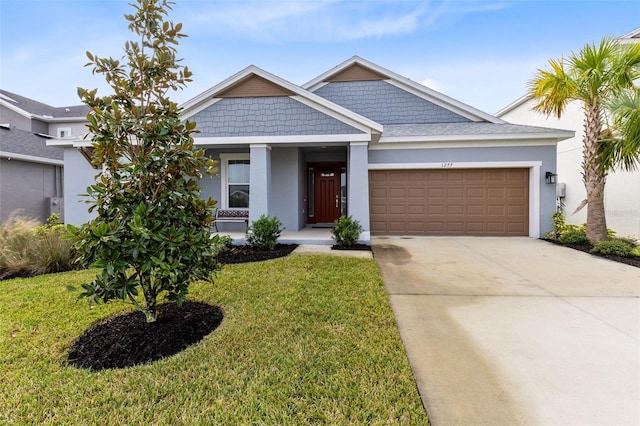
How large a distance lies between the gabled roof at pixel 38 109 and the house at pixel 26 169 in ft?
0.17

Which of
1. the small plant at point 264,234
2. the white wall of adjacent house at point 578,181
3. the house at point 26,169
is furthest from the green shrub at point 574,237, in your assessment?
the house at point 26,169

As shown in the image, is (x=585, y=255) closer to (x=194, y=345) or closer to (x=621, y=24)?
(x=194, y=345)

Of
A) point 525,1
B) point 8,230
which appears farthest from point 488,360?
point 525,1

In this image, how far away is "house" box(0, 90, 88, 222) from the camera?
12.6 meters

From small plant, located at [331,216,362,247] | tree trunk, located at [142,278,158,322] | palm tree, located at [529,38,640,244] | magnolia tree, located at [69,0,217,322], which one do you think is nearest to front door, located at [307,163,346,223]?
small plant, located at [331,216,362,247]

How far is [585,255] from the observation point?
795 cm

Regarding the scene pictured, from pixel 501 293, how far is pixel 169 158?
5283 millimetres

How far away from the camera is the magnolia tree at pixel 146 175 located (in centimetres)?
303

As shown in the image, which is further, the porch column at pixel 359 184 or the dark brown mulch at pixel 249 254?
the porch column at pixel 359 184

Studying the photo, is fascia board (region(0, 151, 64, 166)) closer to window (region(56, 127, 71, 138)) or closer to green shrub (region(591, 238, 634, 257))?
window (region(56, 127, 71, 138))

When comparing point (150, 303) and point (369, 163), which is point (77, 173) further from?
point (369, 163)

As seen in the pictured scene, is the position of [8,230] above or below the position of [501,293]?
above

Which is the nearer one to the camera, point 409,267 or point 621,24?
point 409,267

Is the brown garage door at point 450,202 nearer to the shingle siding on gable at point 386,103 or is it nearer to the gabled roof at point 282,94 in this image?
the gabled roof at point 282,94
